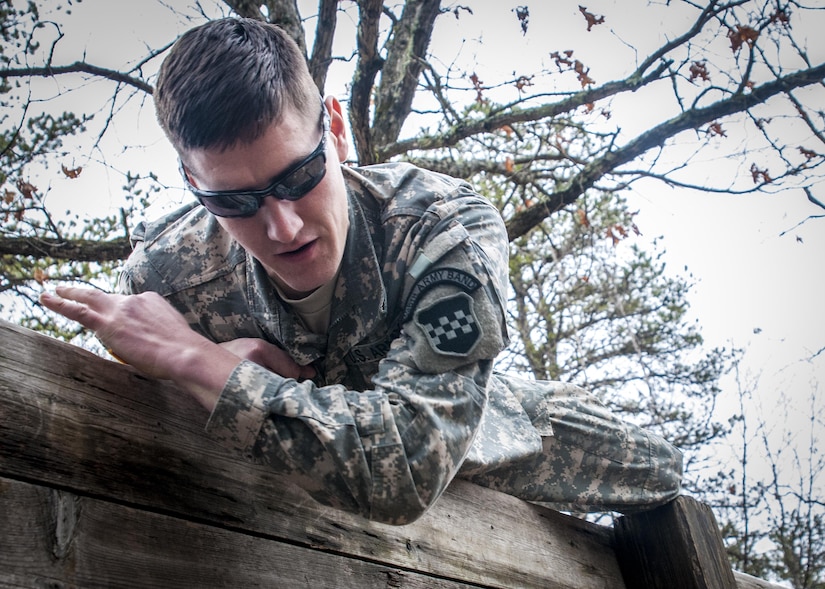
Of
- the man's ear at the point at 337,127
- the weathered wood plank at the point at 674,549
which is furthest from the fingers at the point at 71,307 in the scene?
the weathered wood plank at the point at 674,549

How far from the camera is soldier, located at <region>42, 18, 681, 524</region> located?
4.54 ft

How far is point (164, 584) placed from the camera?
4.10 ft

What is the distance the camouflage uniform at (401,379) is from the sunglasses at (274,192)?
268mm

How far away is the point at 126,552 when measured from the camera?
1.22 m

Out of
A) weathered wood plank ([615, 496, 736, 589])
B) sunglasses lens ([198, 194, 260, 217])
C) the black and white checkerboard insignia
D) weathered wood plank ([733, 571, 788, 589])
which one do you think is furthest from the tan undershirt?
weathered wood plank ([733, 571, 788, 589])

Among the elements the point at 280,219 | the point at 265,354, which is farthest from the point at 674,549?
the point at 280,219

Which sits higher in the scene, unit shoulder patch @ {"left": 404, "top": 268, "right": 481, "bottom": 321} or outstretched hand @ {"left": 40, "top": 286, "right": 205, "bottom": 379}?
unit shoulder patch @ {"left": 404, "top": 268, "right": 481, "bottom": 321}

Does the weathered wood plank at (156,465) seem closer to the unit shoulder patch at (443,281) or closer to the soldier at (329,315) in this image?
the soldier at (329,315)

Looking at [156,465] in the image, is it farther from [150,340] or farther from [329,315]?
[329,315]

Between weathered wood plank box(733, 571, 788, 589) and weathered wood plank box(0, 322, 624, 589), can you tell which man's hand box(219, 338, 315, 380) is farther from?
weathered wood plank box(733, 571, 788, 589)

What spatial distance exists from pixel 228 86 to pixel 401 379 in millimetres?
823

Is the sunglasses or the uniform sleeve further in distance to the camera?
the sunglasses

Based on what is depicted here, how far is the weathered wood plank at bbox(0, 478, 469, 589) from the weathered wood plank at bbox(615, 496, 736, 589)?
129cm

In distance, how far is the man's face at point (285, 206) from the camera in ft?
5.53
